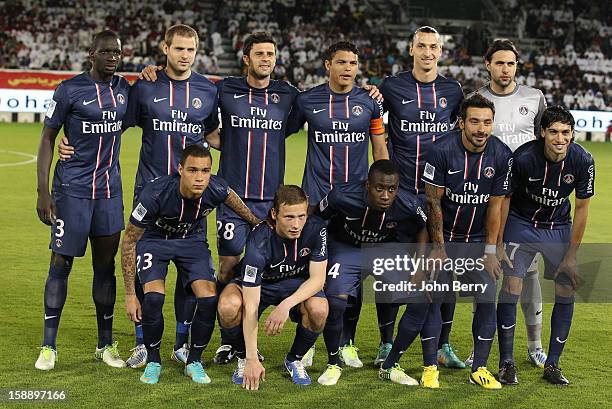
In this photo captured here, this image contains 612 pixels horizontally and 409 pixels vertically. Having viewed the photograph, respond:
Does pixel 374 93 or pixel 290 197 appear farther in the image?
pixel 374 93

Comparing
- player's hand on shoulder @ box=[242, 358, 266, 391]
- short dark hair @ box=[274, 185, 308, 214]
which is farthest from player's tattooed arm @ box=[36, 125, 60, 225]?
player's hand on shoulder @ box=[242, 358, 266, 391]

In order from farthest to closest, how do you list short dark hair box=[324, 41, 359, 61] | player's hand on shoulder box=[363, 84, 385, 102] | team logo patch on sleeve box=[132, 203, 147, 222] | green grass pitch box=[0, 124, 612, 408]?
player's hand on shoulder box=[363, 84, 385, 102] → short dark hair box=[324, 41, 359, 61] → team logo patch on sleeve box=[132, 203, 147, 222] → green grass pitch box=[0, 124, 612, 408]

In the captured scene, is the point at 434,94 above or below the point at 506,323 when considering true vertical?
above

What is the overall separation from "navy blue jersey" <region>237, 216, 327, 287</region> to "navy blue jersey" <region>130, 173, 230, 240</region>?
383mm

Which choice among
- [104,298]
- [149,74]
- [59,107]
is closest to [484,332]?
[104,298]

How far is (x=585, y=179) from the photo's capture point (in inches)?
248

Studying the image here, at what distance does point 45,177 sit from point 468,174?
9.11 feet

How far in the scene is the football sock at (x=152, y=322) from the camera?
20.0 feet

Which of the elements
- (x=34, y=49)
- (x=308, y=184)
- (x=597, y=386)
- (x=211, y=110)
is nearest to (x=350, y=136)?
(x=308, y=184)

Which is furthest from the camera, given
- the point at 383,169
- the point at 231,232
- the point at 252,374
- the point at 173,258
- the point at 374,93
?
the point at 374,93

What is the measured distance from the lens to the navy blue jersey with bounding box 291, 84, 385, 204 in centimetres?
682

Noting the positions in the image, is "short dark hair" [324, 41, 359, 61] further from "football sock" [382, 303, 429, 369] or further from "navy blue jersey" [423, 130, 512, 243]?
"football sock" [382, 303, 429, 369]

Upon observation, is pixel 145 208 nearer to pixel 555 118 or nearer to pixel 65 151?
pixel 65 151

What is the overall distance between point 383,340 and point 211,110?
2071 millimetres
